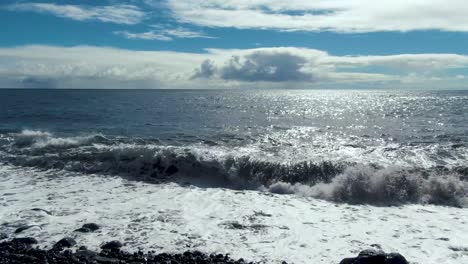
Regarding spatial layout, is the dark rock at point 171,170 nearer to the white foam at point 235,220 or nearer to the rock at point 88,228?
the white foam at point 235,220

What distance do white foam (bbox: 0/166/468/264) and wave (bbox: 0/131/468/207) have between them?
4.00 ft

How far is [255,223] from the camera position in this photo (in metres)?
13.6

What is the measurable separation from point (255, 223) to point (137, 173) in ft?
33.0

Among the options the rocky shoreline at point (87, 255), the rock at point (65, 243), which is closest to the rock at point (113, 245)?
the rocky shoreline at point (87, 255)

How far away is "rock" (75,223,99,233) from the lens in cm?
1272

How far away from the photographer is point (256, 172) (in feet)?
68.5

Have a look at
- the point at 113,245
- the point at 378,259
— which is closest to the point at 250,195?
the point at 113,245

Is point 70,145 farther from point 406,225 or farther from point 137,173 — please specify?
point 406,225

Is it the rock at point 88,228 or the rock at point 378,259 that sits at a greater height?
the rock at point 378,259

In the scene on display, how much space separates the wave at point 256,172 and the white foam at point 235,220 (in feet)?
4.00

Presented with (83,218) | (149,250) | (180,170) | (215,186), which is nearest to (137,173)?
(180,170)

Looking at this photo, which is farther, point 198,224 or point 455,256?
point 198,224

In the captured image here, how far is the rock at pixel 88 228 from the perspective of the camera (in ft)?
41.7

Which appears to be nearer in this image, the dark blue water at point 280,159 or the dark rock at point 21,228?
the dark rock at point 21,228
